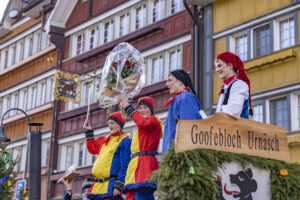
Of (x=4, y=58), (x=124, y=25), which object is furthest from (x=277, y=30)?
(x=4, y=58)

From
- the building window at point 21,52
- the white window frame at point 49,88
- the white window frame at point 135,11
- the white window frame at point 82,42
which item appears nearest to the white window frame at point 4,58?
the building window at point 21,52

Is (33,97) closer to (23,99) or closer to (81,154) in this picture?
(23,99)

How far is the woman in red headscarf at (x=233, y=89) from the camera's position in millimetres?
5949

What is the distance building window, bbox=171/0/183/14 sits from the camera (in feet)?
80.0

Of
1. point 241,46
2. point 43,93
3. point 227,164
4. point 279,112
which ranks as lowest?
point 227,164

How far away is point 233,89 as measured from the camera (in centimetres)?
628

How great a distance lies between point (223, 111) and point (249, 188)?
751mm

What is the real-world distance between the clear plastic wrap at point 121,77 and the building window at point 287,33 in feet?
36.9

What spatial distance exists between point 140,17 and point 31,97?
10.2 m

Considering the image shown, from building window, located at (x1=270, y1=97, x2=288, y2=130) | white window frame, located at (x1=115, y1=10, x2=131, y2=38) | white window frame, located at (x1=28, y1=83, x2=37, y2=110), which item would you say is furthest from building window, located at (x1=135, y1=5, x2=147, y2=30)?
white window frame, located at (x1=28, y1=83, x2=37, y2=110)

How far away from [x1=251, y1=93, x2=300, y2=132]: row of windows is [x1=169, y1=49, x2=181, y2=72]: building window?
493 centimetres

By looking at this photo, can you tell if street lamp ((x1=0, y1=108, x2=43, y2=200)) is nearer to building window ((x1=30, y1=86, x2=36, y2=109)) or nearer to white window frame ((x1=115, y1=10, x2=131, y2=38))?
white window frame ((x1=115, y1=10, x2=131, y2=38))

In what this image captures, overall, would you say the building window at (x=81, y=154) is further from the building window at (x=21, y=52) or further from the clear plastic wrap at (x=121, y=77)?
the clear plastic wrap at (x=121, y=77)

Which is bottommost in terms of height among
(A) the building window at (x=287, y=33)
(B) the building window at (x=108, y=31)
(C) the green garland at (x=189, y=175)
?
(C) the green garland at (x=189, y=175)
